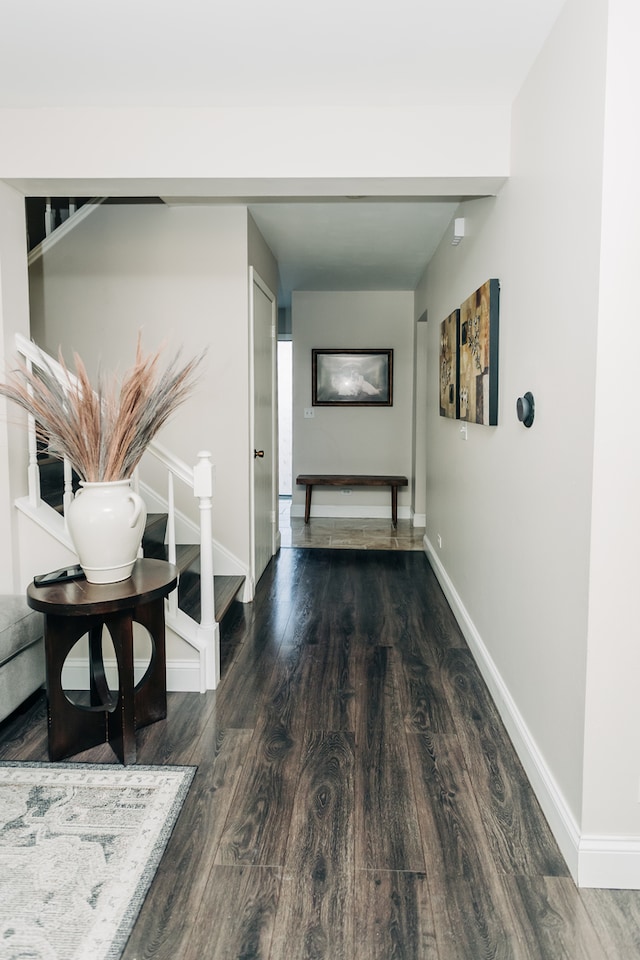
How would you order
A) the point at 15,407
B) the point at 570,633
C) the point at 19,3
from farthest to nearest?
the point at 15,407 → the point at 19,3 → the point at 570,633

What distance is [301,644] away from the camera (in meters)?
3.65

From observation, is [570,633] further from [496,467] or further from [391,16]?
[391,16]

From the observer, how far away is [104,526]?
2359mm

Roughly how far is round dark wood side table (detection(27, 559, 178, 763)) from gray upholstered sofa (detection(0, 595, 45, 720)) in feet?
0.88

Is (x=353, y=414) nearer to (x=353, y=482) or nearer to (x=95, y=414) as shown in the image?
(x=353, y=482)

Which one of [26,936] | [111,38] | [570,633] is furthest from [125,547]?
[111,38]

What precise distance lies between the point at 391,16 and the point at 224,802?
2.44 meters

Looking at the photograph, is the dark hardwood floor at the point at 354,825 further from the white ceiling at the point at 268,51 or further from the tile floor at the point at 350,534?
the tile floor at the point at 350,534

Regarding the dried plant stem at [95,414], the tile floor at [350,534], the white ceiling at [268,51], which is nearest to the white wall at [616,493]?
the white ceiling at [268,51]

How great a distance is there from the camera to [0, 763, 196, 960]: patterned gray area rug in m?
1.61

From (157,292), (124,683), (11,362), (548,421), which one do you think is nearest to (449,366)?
(157,292)

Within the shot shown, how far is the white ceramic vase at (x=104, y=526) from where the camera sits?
2363 mm

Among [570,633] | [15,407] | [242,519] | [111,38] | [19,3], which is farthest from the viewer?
[242,519]

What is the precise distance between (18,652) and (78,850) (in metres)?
0.92
